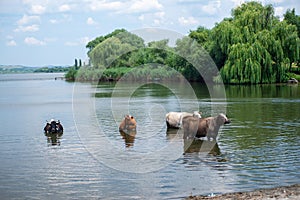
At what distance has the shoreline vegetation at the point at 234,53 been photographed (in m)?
54.3

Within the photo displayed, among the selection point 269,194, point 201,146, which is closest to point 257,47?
point 201,146

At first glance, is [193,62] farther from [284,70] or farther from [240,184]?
[240,184]

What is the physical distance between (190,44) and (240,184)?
61098 millimetres

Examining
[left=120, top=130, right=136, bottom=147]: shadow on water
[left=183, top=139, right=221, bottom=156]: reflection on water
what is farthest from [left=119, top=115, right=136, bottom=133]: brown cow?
[left=183, top=139, right=221, bottom=156]: reflection on water

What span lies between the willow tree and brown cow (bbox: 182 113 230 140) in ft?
118

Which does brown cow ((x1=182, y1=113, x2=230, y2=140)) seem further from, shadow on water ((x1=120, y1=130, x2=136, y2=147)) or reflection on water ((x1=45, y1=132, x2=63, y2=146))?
reflection on water ((x1=45, y1=132, x2=63, y2=146))

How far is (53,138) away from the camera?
794 inches

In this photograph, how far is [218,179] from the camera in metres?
12.3

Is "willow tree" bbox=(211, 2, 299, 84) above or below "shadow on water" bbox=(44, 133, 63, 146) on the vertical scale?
above

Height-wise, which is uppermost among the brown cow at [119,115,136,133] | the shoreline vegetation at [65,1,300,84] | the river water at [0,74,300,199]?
the shoreline vegetation at [65,1,300,84]

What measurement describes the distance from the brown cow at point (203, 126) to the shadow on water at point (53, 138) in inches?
195

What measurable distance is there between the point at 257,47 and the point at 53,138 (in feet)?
124

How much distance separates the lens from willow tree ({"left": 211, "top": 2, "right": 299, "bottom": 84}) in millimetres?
53875

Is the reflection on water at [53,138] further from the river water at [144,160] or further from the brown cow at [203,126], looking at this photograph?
the brown cow at [203,126]
